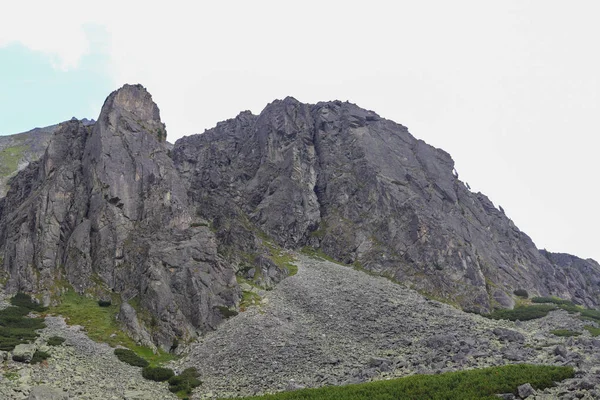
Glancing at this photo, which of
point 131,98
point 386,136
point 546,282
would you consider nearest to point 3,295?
point 131,98

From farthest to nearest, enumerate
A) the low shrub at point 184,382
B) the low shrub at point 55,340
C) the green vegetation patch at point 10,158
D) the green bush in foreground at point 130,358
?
the green vegetation patch at point 10,158 < the green bush in foreground at point 130,358 < the low shrub at point 55,340 < the low shrub at point 184,382

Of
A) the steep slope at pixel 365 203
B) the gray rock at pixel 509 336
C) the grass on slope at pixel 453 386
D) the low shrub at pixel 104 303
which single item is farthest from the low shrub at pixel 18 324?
the gray rock at pixel 509 336

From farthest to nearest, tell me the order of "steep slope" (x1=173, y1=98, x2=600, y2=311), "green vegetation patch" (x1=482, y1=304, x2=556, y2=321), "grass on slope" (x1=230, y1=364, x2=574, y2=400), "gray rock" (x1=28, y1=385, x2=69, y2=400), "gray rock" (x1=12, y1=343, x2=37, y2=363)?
"steep slope" (x1=173, y1=98, x2=600, y2=311)
"green vegetation patch" (x1=482, y1=304, x2=556, y2=321)
"gray rock" (x1=12, y1=343, x2=37, y2=363)
"gray rock" (x1=28, y1=385, x2=69, y2=400)
"grass on slope" (x1=230, y1=364, x2=574, y2=400)

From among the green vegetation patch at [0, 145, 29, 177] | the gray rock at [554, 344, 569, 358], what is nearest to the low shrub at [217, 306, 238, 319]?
the gray rock at [554, 344, 569, 358]

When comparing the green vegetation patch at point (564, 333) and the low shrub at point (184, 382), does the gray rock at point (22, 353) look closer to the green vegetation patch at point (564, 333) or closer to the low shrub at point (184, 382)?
the low shrub at point (184, 382)

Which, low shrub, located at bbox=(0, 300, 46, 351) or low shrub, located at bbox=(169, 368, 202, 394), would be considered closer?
low shrub, located at bbox=(169, 368, 202, 394)

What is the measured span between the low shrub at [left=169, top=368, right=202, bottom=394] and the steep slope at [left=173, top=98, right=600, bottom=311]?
41011 mm

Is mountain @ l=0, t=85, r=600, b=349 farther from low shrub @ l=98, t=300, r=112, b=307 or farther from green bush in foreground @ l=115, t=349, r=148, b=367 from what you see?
green bush in foreground @ l=115, t=349, r=148, b=367

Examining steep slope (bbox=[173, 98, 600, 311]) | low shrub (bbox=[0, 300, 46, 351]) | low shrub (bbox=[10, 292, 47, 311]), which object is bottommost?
low shrub (bbox=[0, 300, 46, 351])

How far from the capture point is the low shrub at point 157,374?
45.4 meters

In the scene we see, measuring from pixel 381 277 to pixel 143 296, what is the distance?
43923 millimetres

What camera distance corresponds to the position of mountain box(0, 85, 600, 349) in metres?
65.6

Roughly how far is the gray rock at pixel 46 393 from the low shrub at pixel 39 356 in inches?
260

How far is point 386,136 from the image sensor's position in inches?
4840
